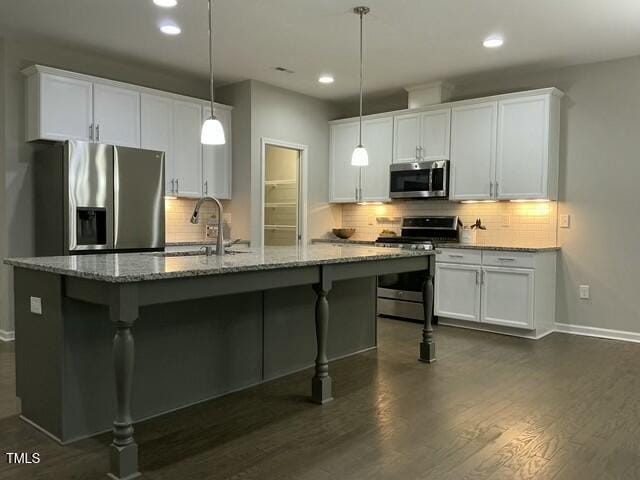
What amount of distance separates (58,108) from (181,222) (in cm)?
178

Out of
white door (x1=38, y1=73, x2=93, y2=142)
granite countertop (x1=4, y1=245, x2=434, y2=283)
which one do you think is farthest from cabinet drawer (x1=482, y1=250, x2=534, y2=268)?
white door (x1=38, y1=73, x2=93, y2=142)

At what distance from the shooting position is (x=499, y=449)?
247 centimetres

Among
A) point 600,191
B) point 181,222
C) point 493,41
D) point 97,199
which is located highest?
point 493,41

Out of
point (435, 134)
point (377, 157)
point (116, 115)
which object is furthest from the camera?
point (377, 157)

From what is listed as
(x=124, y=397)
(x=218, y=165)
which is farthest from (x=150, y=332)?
(x=218, y=165)

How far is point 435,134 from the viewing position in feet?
18.8

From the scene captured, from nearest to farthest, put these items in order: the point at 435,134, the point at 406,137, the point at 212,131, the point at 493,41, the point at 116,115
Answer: the point at 212,131 → the point at 493,41 → the point at 116,115 → the point at 435,134 → the point at 406,137

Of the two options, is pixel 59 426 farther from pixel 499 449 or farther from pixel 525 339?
pixel 525 339

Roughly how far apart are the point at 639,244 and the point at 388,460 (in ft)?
12.0

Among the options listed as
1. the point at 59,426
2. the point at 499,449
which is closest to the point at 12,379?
the point at 59,426

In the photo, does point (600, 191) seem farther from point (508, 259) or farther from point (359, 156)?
point (359, 156)

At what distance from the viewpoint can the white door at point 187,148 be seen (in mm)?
5379

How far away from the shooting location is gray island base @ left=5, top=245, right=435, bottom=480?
2215 millimetres

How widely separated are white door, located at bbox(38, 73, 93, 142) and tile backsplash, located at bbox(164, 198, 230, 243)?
1.28 m
